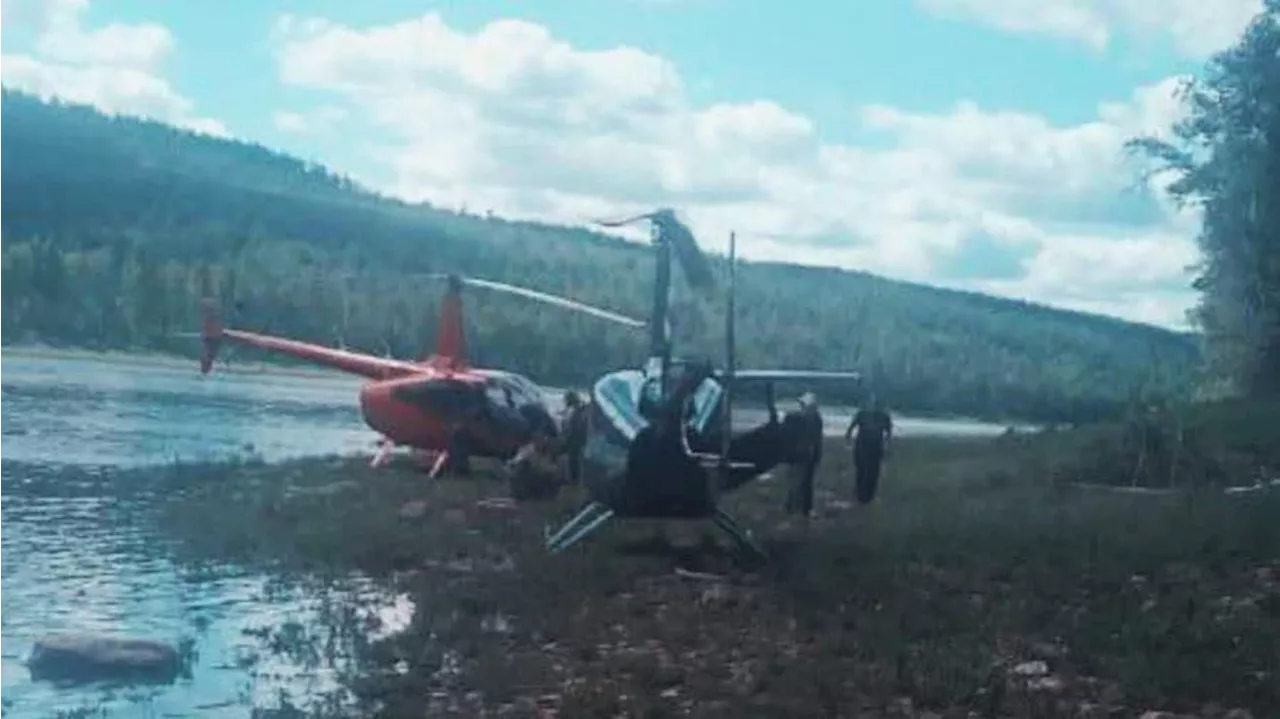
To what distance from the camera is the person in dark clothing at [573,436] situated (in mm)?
29062

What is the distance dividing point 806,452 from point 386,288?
90312 mm

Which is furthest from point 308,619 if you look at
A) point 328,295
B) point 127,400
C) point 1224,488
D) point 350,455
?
point 328,295

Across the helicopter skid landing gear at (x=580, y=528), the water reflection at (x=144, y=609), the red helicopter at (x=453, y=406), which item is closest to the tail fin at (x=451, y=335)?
the red helicopter at (x=453, y=406)

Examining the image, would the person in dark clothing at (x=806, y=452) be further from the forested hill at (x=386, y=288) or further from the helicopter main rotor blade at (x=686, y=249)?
the forested hill at (x=386, y=288)

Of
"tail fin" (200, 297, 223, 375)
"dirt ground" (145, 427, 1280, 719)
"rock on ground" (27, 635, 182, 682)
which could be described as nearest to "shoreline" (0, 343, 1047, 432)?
"tail fin" (200, 297, 223, 375)

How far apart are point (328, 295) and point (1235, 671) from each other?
92.5m

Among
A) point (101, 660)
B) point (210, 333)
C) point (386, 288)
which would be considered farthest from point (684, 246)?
point (386, 288)

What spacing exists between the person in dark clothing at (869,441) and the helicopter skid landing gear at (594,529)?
66.2 inches

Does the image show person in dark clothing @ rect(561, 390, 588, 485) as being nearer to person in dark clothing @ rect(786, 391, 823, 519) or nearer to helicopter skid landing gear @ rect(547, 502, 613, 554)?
person in dark clothing @ rect(786, 391, 823, 519)

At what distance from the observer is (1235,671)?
42.6 feet

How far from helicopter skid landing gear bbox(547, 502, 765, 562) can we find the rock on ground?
21.9 ft

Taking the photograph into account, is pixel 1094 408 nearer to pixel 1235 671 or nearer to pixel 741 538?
pixel 741 538

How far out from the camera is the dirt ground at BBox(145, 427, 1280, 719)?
42.3 feet

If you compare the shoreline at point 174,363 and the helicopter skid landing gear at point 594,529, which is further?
the shoreline at point 174,363
